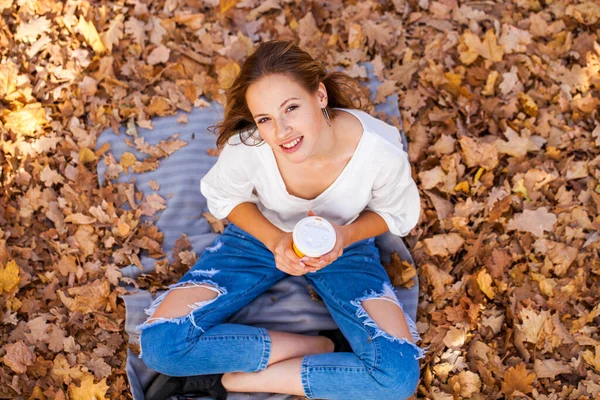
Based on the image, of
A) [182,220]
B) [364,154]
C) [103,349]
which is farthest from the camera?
[182,220]

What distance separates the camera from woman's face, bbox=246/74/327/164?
2359 mm

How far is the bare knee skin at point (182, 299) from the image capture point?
278 centimetres

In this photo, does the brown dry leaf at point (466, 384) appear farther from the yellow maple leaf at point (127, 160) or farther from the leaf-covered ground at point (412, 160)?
the yellow maple leaf at point (127, 160)

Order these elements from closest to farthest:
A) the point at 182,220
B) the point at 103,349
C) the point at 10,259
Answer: the point at 103,349, the point at 10,259, the point at 182,220

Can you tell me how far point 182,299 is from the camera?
2.81 m

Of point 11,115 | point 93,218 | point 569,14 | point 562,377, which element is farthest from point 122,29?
point 562,377

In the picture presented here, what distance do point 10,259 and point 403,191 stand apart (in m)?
2.15

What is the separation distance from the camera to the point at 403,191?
2785mm

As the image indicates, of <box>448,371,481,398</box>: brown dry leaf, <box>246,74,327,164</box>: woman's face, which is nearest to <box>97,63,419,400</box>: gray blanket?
<box>448,371,481,398</box>: brown dry leaf

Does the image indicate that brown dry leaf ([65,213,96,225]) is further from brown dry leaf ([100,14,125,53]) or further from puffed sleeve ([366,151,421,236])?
puffed sleeve ([366,151,421,236])

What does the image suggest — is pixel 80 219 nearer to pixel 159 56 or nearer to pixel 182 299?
pixel 182 299

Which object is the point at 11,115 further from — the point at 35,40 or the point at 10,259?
the point at 10,259

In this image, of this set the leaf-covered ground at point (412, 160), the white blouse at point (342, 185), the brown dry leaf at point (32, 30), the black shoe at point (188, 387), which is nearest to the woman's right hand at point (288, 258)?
the white blouse at point (342, 185)

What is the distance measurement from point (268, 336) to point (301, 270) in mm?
470
